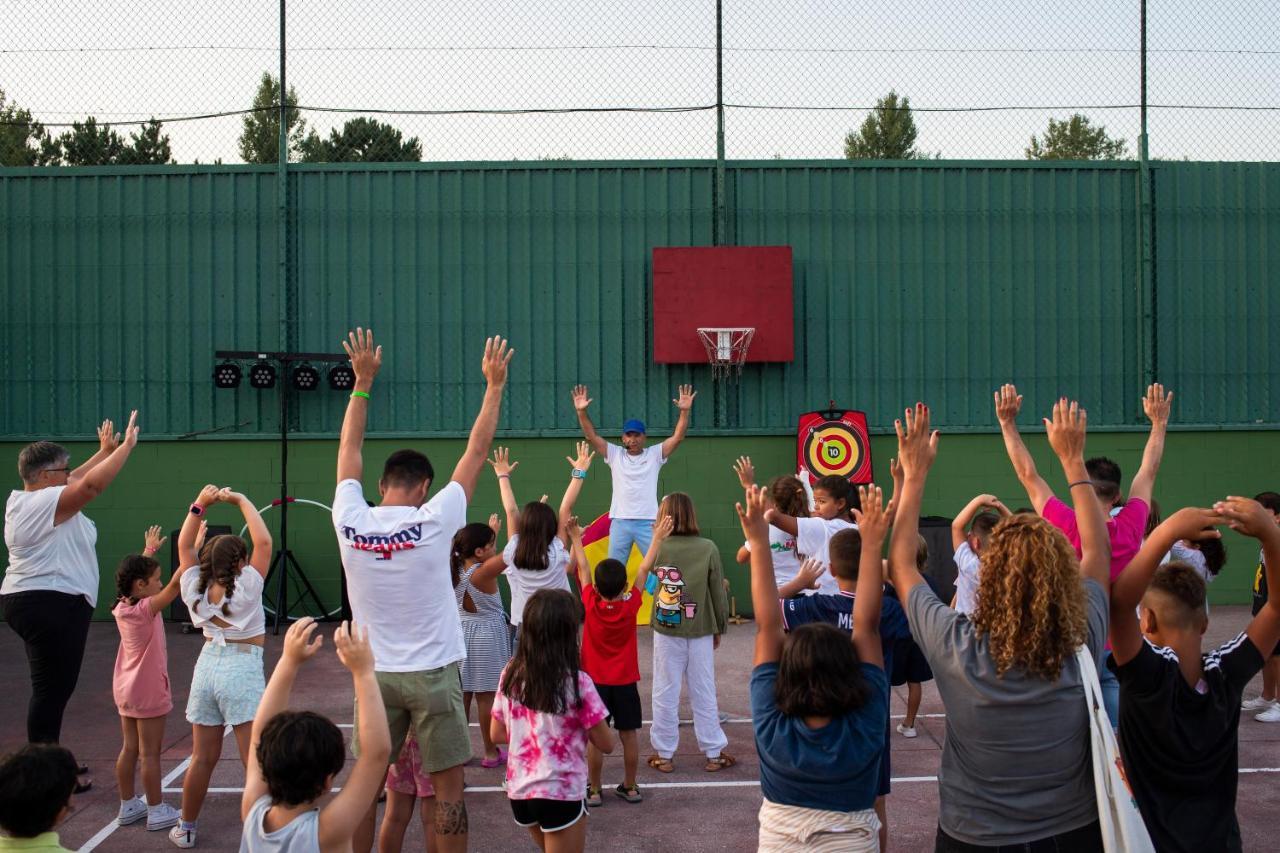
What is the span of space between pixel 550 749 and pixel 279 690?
3.88 feet

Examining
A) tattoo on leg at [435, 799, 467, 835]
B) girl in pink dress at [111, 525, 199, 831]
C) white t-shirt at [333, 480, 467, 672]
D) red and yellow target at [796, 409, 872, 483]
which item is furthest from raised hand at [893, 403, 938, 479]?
red and yellow target at [796, 409, 872, 483]

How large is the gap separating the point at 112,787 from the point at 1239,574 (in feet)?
39.4

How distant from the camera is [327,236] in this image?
12.6m

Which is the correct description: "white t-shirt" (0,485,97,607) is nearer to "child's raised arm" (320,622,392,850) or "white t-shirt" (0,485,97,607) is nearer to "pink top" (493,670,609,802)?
"pink top" (493,670,609,802)

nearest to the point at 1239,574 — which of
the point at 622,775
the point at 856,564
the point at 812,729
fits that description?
the point at 622,775

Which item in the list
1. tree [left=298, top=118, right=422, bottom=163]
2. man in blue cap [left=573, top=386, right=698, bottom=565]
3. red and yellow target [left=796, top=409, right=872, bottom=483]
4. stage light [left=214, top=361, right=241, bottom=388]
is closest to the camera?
man in blue cap [left=573, top=386, right=698, bottom=565]

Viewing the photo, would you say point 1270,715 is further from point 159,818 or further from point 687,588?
point 159,818

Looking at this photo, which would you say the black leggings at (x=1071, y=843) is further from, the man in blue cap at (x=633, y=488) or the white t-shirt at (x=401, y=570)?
the man in blue cap at (x=633, y=488)

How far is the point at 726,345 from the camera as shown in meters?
12.1

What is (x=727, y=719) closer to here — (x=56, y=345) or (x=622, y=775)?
(x=622, y=775)

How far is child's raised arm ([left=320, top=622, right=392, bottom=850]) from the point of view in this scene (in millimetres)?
2949

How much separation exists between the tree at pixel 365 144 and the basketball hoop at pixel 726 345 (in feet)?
13.7

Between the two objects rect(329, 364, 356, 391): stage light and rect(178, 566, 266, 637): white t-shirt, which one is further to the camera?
rect(329, 364, 356, 391): stage light

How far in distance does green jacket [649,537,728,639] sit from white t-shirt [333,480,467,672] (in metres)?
2.39
